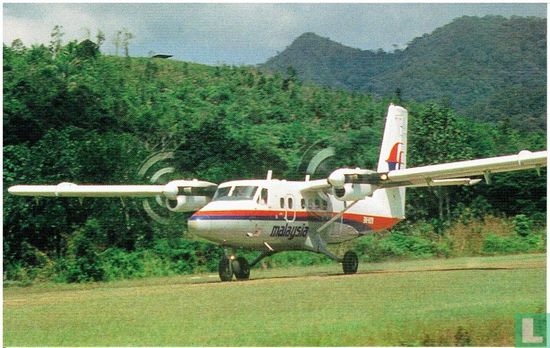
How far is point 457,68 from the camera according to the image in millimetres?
35750

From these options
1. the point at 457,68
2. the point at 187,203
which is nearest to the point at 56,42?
the point at 457,68

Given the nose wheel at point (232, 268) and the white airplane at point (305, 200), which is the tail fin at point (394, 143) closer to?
the white airplane at point (305, 200)

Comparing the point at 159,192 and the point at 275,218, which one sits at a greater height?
the point at 159,192

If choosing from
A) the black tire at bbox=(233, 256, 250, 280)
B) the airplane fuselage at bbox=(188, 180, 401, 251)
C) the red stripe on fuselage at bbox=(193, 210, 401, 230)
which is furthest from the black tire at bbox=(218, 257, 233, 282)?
the red stripe on fuselage at bbox=(193, 210, 401, 230)

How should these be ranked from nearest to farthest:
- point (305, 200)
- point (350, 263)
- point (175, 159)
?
1. point (305, 200)
2. point (350, 263)
3. point (175, 159)

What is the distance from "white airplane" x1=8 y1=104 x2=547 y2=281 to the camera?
19.2 m

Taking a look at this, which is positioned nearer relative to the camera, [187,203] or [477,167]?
[477,167]

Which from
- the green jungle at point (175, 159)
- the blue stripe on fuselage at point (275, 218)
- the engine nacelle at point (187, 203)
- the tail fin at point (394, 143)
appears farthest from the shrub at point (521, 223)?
the engine nacelle at point (187, 203)

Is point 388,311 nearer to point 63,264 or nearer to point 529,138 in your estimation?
point 63,264

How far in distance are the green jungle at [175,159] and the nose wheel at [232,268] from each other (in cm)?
423

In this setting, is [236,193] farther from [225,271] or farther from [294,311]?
[294,311]

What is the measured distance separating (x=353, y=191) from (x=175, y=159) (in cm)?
987

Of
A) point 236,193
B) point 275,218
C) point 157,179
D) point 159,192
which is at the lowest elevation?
point 275,218

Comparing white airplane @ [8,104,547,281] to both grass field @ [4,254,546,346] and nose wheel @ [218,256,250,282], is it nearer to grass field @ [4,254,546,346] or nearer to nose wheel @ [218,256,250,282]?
nose wheel @ [218,256,250,282]
